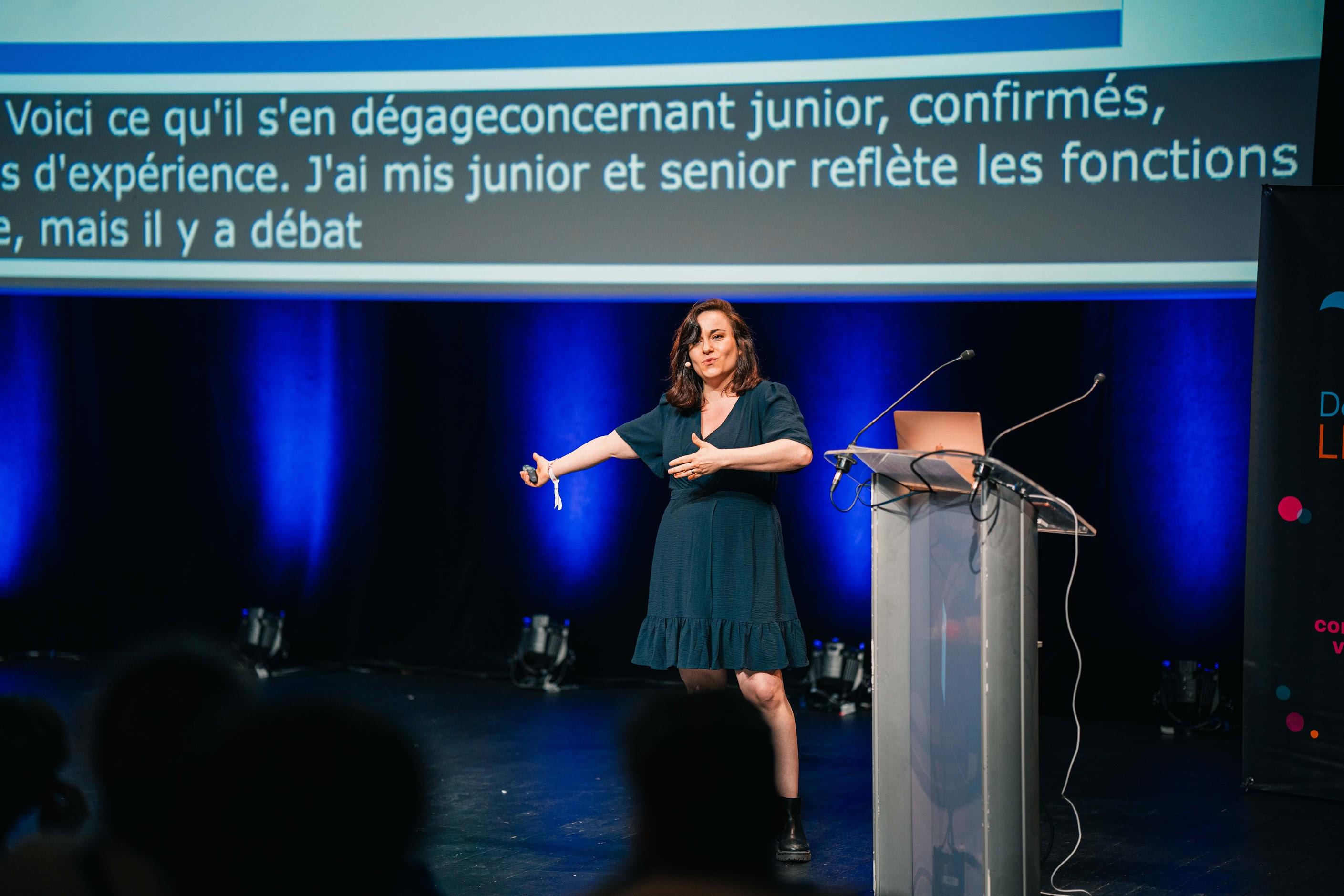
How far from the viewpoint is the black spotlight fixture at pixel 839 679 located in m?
5.19

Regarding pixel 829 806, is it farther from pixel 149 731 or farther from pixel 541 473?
pixel 149 731

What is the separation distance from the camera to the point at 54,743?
126 centimetres

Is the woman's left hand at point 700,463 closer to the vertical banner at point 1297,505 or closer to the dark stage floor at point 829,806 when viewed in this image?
the dark stage floor at point 829,806

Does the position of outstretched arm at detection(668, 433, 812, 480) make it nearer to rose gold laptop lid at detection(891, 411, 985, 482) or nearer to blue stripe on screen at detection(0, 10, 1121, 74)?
rose gold laptop lid at detection(891, 411, 985, 482)

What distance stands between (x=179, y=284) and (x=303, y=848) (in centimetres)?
465

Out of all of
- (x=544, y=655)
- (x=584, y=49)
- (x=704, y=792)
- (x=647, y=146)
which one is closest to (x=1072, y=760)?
(x=704, y=792)

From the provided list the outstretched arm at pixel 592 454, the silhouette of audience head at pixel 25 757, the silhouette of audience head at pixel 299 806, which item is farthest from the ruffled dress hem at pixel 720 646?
the silhouette of audience head at pixel 299 806

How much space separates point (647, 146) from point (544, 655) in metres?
2.23

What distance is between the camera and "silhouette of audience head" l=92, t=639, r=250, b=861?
125 centimetres

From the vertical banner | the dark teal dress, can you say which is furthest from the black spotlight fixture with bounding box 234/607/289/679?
the vertical banner

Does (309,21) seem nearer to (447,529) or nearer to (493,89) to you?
(493,89)

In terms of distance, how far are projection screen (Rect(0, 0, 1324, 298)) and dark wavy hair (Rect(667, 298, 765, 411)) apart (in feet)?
5.30

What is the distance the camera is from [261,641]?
19.3 ft

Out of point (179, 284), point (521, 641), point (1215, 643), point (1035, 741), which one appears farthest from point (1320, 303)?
point (179, 284)
